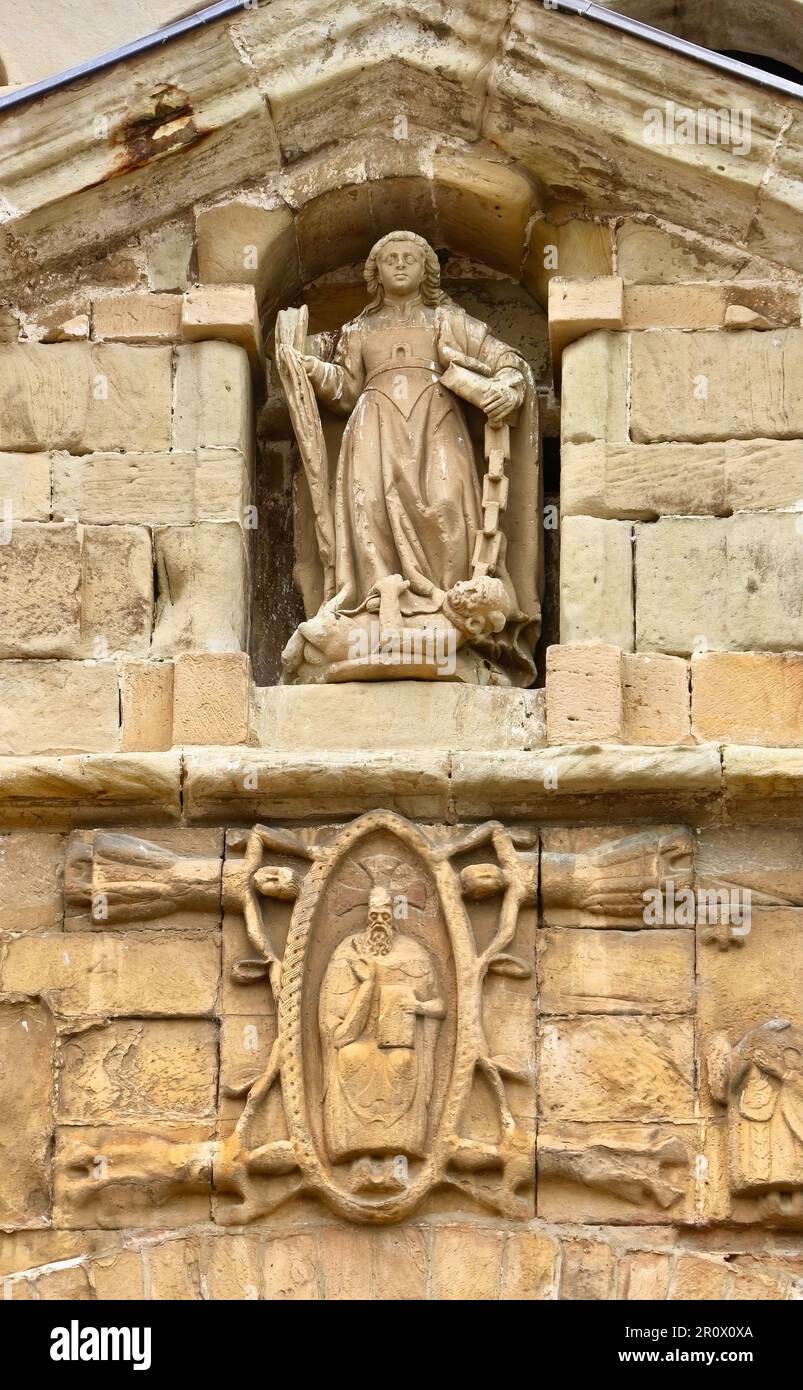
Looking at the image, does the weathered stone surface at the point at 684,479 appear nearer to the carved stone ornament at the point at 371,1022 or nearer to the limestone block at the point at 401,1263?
the carved stone ornament at the point at 371,1022

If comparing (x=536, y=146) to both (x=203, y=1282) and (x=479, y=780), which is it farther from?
(x=203, y=1282)

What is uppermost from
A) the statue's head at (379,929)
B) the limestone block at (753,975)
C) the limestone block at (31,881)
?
the limestone block at (31,881)

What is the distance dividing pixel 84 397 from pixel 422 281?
1.22m

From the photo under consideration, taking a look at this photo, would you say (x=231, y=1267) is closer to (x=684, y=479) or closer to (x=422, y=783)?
(x=422, y=783)

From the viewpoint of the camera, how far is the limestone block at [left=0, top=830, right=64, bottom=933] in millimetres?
8594

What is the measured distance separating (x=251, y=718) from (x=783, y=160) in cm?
258

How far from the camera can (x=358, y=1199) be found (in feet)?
26.7

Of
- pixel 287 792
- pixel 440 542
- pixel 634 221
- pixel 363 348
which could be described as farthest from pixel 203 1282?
pixel 634 221

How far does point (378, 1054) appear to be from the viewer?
8.25 m

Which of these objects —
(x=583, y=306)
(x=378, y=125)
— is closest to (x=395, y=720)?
(x=583, y=306)

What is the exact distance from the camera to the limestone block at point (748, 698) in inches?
340

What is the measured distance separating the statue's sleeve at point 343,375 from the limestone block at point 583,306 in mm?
660

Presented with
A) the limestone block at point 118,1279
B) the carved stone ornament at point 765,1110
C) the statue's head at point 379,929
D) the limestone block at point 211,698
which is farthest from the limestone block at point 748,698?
the limestone block at point 118,1279

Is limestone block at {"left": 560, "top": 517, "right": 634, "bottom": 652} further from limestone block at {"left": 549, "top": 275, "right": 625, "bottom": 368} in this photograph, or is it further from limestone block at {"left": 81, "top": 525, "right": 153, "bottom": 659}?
limestone block at {"left": 81, "top": 525, "right": 153, "bottom": 659}
